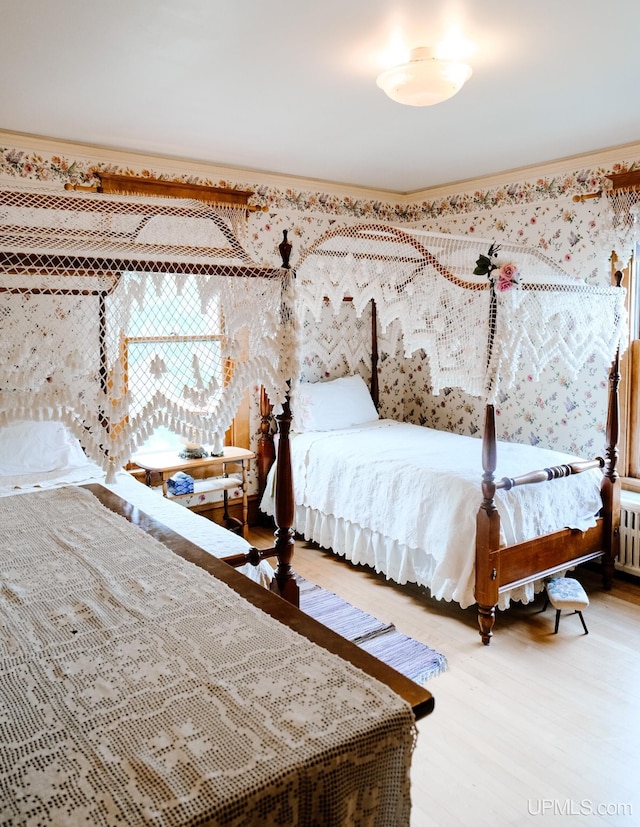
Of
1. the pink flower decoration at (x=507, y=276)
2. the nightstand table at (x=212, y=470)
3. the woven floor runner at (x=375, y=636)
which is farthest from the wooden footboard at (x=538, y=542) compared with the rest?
the nightstand table at (x=212, y=470)

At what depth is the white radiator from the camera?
3.52m

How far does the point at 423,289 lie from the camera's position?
306 centimetres

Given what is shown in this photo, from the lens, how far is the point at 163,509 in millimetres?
2742

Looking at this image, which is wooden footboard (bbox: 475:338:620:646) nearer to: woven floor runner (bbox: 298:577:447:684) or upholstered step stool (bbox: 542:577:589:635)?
upholstered step stool (bbox: 542:577:589:635)

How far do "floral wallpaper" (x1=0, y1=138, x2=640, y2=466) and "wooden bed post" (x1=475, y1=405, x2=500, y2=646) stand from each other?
1.30 metres

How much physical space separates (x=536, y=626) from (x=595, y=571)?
2.94ft

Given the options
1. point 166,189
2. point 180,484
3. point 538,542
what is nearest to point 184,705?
point 538,542

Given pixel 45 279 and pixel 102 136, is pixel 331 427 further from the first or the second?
pixel 45 279

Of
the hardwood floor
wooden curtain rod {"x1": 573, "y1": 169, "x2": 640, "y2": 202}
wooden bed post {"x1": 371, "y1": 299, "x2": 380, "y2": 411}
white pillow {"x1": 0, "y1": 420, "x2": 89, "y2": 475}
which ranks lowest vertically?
the hardwood floor

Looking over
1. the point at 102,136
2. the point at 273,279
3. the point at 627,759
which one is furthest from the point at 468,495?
the point at 102,136

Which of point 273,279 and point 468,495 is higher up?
point 273,279

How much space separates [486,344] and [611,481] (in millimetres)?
1254

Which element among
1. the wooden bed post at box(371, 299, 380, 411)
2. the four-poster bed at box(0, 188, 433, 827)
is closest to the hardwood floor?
the four-poster bed at box(0, 188, 433, 827)

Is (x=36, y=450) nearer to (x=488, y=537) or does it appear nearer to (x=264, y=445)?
(x=264, y=445)
